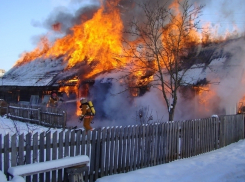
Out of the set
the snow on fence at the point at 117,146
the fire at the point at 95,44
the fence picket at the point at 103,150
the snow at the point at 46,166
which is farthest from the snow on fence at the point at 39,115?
the snow at the point at 46,166

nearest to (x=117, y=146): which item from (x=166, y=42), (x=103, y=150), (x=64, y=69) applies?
(x=103, y=150)

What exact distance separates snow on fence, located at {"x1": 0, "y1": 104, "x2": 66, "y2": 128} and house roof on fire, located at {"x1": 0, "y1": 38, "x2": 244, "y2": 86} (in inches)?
162

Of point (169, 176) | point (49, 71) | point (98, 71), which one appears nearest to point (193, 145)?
point (169, 176)

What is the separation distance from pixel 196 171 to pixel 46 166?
374 centimetres

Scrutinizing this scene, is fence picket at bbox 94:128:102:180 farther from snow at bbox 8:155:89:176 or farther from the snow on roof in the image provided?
the snow on roof

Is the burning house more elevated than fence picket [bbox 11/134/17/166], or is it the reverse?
the burning house

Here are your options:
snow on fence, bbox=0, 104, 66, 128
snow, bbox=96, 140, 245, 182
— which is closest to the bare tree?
snow, bbox=96, 140, 245, 182

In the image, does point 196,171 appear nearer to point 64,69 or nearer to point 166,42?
Answer: point 166,42

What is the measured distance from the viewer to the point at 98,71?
824 inches

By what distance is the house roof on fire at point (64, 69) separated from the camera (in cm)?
1625

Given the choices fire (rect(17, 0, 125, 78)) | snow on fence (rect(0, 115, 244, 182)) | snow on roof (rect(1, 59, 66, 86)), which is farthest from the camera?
fire (rect(17, 0, 125, 78))

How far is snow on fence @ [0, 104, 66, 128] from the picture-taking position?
12359 millimetres

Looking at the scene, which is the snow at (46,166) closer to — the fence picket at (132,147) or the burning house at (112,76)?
the fence picket at (132,147)

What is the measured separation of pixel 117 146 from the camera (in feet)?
19.5
